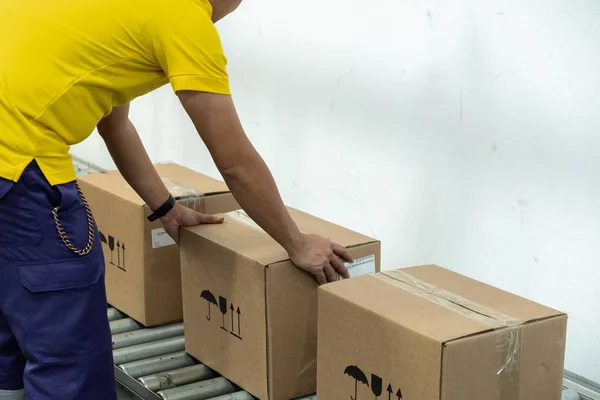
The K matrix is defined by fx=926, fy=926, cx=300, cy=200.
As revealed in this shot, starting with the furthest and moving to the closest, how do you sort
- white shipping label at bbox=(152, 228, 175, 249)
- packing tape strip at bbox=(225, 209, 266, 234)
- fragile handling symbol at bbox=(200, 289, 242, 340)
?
white shipping label at bbox=(152, 228, 175, 249), packing tape strip at bbox=(225, 209, 266, 234), fragile handling symbol at bbox=(200, 289, 242, 340)

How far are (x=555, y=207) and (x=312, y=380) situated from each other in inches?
26.0

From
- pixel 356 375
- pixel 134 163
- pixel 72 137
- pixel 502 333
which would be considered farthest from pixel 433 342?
pixel 134 163

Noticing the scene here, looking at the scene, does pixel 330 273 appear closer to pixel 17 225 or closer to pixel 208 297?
pixel 208 297

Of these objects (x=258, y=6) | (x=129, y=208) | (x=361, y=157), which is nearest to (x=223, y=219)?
(x=129, y=208)

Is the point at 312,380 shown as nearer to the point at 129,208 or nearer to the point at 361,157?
the point at 129,208

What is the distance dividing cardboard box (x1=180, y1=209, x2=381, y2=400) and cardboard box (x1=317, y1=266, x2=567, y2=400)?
133 mm

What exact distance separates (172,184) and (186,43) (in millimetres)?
793

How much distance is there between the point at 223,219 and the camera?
2.13 m

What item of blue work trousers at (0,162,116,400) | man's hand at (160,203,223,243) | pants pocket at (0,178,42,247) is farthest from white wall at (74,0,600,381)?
pants pocket at (0,178,42,247)

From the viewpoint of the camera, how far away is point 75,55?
64.6 inches

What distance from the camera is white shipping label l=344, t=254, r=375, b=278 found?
1.92 m

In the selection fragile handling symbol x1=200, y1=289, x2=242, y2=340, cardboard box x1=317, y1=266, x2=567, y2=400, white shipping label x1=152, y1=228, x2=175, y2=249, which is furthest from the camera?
white shipping label x1=152, y1=228, x2=175, y2=249

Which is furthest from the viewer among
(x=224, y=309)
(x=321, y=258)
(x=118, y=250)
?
(x=118, y=250)

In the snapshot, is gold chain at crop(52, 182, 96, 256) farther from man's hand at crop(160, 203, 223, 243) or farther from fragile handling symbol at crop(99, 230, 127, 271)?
fragile handling symbol at crop(99, 230, 127, 271)
